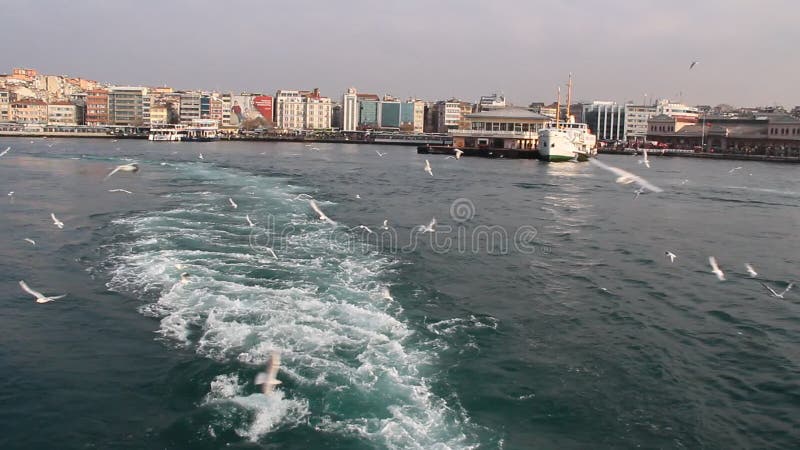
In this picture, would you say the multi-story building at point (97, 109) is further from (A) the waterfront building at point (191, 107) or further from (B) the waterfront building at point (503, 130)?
(B) the waterfront building at point (503, 130)

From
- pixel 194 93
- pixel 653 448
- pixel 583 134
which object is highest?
pixel 194 93

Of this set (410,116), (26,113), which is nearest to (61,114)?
(26,113)

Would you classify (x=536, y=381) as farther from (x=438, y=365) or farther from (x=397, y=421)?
(x=397, y=421)

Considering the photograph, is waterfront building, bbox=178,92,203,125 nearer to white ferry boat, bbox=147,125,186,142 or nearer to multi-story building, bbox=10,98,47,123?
white ferry boat, bbox=147,125,186,142

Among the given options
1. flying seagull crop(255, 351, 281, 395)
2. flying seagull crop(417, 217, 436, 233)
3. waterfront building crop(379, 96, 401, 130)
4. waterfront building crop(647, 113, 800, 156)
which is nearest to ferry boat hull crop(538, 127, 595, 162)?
waterfront building crop(647, 113, 800, 156)

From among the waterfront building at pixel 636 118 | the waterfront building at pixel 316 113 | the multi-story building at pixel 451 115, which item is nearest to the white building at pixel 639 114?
the waterfront building at pixel 636 118

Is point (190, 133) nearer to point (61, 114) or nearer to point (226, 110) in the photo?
point (226, 110)

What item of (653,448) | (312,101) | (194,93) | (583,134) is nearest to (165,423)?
(653,448)
